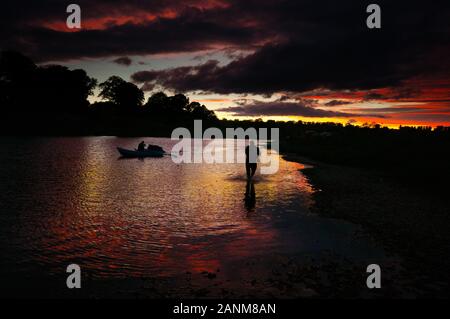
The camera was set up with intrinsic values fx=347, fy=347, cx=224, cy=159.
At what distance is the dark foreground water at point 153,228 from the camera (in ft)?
35.4

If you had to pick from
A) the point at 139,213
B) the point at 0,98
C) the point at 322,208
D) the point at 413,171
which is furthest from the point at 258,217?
the point at 0,98

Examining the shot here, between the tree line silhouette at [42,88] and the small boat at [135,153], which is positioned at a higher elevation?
the tree line silhouette at [42,88]

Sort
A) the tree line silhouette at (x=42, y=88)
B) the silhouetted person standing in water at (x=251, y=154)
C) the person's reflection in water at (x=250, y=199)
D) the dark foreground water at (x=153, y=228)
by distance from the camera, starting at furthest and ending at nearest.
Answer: the tree line silhouette at (x=42, y=88)
the silhouetted person standing in water at (x=251, y=154)
the person's reflection in water at (x=250, y=199)
the dark foreground water at (x=153, y=228)

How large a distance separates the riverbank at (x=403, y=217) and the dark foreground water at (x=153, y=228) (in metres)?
1.10

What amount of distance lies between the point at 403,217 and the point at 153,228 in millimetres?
11794

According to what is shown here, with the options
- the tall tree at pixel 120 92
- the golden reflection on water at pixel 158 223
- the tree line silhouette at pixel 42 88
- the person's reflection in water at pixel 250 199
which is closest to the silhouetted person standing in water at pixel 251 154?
the person's reflection in water at pixel 250 199

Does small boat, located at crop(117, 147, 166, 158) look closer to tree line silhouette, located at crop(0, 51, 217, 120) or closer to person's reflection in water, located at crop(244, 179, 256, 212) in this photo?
person's reflection in water, located at crop(244, 179, 256, 212)

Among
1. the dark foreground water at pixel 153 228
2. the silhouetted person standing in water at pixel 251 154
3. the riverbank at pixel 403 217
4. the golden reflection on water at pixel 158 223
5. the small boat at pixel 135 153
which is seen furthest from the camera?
the small boat at pixel 135 153

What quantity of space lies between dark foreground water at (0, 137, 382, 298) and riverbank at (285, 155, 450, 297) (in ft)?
3.62

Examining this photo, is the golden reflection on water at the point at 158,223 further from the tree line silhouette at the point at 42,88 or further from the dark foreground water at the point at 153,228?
the tree line silhouette at the point at 42,88

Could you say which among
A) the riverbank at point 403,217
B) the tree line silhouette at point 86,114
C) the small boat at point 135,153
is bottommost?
the riverbank at point 403,217

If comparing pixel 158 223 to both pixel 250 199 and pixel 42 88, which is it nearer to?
pixel 250 199

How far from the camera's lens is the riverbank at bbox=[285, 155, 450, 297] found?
9.92 m
